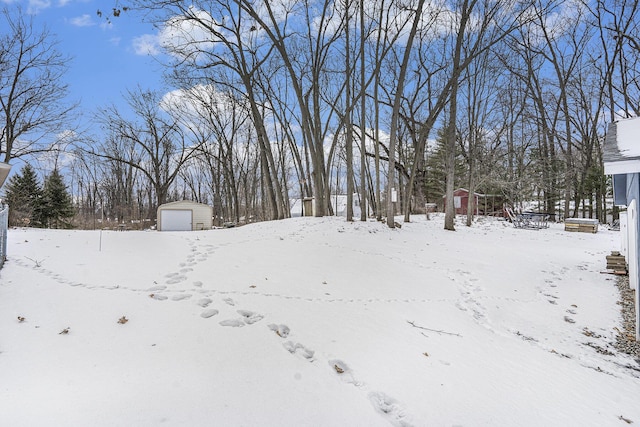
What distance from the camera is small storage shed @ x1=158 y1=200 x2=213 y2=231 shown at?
1702 centimetres

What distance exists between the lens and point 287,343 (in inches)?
130

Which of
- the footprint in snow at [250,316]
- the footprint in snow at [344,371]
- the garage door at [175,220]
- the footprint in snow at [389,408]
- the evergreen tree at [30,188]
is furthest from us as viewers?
the evergreen tree at [30,188]

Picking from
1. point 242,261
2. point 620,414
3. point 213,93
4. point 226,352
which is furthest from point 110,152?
point 620,414

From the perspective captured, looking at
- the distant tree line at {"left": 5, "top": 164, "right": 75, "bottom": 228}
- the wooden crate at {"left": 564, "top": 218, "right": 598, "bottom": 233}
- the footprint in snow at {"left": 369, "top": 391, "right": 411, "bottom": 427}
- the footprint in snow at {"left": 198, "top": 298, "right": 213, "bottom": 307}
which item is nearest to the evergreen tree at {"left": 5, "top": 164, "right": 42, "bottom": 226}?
the distant tree line at {"left": 5, "top": 164, "right": 75, "bottom": 228}

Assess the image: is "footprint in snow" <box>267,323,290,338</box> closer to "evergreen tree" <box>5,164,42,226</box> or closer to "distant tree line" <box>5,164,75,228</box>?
"evergreen tree" <box>5,164,42,226</box>

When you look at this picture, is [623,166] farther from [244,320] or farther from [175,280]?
[175,280]

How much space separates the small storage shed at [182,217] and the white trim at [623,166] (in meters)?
17.1

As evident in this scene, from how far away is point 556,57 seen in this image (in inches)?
784

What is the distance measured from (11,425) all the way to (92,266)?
11.1 ft

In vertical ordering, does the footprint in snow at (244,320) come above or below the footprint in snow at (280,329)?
above

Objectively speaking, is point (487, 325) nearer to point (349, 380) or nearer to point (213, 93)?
point (349, 380)

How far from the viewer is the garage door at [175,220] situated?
16984 mm

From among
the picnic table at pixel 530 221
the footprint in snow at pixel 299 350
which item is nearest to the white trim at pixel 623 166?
the footprint in snow at pixel 299 350

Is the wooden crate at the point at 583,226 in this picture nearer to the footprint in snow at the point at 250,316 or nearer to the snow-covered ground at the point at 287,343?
the snow-covered ground at the point at 287,343
